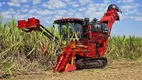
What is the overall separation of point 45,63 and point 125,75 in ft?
9.39

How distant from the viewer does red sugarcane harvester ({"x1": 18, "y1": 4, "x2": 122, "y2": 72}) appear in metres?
11.1

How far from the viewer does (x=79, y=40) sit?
1191 centimetres

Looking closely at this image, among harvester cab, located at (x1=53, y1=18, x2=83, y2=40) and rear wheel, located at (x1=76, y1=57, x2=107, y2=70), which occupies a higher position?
harvester cab, located at (x1=53, y1=18, x2=83, y2=40)

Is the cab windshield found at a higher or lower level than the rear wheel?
higher

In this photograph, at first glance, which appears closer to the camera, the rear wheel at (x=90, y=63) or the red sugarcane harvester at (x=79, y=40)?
the red sugarcane harvester at (x=79, y=40)

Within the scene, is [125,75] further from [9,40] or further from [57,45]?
[9,40]

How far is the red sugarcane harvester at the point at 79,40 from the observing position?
36.3 feet

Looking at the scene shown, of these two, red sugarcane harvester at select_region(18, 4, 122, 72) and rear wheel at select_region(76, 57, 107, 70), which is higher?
red sugarcane harvester at select_region(18, 4, 122, 72)

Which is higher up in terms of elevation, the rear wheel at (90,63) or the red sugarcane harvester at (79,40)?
the red sugarcane harvester at (79,40)

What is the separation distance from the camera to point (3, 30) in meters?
10.4

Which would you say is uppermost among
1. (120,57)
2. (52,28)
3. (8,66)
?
(52,28)

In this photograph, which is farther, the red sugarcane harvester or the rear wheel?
the rear wheel

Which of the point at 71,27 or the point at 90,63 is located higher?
the point at 71,27

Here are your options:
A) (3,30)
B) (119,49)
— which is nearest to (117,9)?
(119,49)
